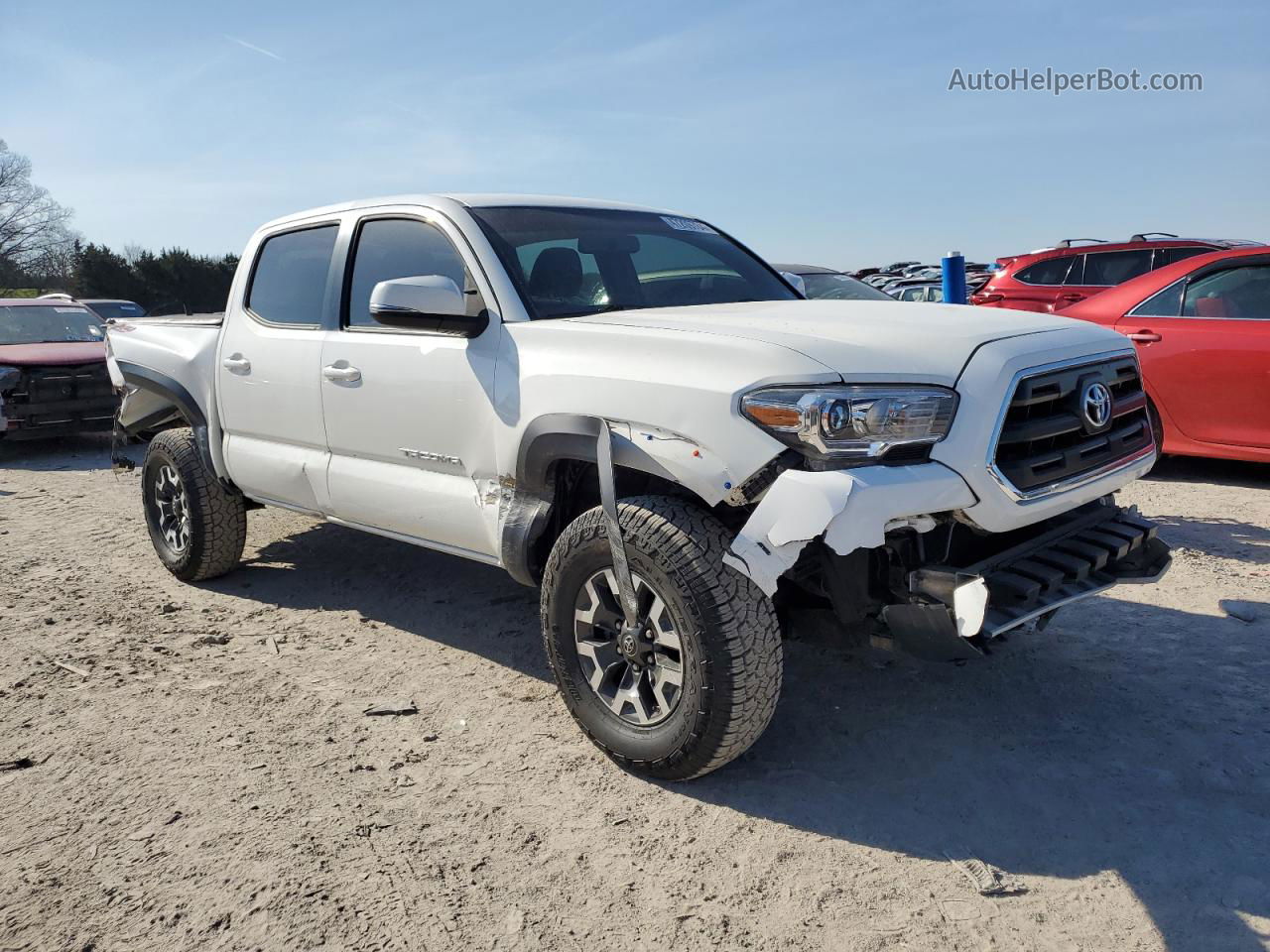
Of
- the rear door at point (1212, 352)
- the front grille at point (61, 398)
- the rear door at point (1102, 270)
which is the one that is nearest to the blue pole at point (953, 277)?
the rear door at point (1212, 352)

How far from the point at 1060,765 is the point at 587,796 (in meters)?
1.50

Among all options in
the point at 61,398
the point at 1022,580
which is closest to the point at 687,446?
the point at 1022,580

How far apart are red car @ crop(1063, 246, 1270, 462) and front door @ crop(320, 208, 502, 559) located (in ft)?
16.0

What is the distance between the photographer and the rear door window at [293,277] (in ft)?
14.6

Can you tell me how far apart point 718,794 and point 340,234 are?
2.89 meters

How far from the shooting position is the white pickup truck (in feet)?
8.83

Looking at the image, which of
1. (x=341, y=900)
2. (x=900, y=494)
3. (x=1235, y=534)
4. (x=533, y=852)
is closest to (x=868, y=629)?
(x=900, y=494)

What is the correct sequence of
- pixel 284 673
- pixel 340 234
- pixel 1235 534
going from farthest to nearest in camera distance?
pixel 1235 534 → pixel 340 234 → pixel 284 673

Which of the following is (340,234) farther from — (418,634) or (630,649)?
(630,649)

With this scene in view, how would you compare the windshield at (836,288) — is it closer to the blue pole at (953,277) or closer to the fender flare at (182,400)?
the blue pole at (953,277)

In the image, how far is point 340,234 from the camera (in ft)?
14.2

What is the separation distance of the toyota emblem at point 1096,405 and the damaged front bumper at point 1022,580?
347mm

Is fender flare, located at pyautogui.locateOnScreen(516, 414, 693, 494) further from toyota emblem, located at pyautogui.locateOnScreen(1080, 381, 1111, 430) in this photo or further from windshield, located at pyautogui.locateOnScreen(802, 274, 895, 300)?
windshield, located at pyautogui.locateOnScreen(802, 274, 895, 300)

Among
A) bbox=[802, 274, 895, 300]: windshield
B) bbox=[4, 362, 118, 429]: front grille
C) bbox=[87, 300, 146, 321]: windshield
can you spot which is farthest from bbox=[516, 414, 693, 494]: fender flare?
bbox=[87, 300, 146, 321]: windshield
